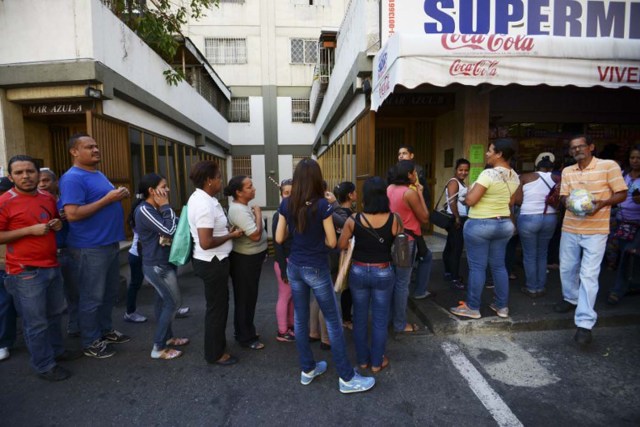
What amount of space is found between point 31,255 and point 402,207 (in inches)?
134

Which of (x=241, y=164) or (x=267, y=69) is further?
(x=241, y=164)

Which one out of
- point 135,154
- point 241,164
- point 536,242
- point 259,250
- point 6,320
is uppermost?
point 241,164

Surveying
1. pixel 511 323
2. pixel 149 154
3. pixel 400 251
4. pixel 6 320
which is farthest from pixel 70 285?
pixel 149 154

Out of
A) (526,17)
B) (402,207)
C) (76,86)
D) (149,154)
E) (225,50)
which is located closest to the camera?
(402,207)

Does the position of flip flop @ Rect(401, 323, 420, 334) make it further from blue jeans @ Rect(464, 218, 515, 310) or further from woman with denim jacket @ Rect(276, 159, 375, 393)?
woman with denim jacket @ Rect(276, 159, 375, 393)

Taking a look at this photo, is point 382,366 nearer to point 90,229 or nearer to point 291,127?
point 90,229

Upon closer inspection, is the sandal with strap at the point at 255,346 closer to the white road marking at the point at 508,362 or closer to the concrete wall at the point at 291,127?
the white road marking at the point at 508,362

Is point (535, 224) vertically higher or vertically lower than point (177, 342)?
higher

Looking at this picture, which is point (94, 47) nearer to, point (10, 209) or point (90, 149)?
point (90, 149)

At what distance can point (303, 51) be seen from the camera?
1950cm

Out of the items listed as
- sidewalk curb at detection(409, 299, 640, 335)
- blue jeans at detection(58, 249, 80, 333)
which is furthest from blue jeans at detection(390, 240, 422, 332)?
blue jeans at detection(58, 249, 80, 333)

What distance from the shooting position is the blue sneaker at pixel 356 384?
2783mm

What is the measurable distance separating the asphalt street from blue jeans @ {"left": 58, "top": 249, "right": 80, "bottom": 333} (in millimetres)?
492

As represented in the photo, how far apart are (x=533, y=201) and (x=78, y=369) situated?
512 centimetres
